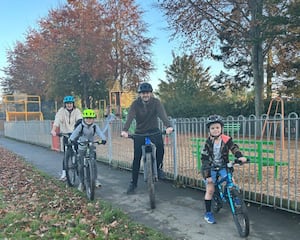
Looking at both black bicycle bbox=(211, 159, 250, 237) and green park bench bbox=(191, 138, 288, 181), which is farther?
green park bench bbox=(191, 138, 288, 181)

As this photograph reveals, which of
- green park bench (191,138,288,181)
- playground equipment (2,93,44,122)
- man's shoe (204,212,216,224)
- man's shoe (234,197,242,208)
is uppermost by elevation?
playground equipment (2,93,44,122)

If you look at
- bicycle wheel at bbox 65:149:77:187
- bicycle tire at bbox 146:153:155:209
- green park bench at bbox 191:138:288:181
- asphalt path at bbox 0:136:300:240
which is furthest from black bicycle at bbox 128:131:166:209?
bicycle wheel at bbox 65:149:77:187

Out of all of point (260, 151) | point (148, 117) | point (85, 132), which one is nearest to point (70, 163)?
point (85, 132)

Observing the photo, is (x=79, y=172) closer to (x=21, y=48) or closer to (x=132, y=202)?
(x=132, y=202)

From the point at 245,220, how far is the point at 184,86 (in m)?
31.9

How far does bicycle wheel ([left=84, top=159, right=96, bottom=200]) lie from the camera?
19.8 ft

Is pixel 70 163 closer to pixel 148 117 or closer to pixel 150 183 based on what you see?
pixel 148 117

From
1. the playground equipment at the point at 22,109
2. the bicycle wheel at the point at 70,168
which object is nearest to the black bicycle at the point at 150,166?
the bicycle wheel at the point at 70,168

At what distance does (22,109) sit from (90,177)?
27.8 meters

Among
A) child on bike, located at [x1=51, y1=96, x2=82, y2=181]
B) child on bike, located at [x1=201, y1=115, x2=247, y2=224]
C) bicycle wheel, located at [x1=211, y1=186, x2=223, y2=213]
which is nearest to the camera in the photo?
child on bike, located at [x1=201, y1=115, x2=247, y2=224]

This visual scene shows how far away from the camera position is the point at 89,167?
6.08 metres

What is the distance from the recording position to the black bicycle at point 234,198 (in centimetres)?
408

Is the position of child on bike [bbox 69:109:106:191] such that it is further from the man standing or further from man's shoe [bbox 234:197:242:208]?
man's shoe [bbox 234:197:242:208]

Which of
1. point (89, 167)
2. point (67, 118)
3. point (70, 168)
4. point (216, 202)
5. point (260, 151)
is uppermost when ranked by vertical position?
point (67, 118)
